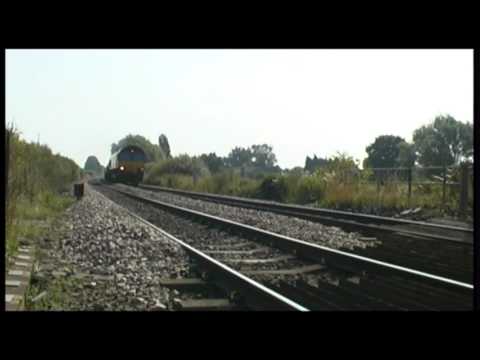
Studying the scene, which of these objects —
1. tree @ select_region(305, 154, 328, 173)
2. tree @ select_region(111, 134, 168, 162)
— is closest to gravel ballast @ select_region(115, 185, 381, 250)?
tree @ select_region(305, 154, 328, 173)

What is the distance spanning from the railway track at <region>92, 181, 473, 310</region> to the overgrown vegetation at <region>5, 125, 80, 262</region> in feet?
7.71

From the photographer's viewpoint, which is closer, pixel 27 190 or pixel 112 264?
pixel 112 264

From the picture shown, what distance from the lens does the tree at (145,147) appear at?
123ft

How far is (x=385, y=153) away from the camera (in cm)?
2162

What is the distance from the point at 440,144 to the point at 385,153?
2767mm

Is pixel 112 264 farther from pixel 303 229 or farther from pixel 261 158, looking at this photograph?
pixel 261 158

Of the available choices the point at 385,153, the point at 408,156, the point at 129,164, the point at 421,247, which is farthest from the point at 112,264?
the point at 129,164

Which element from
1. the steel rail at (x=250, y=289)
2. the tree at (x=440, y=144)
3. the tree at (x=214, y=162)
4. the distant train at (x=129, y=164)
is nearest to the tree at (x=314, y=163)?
the tree at (x=440, y=144)

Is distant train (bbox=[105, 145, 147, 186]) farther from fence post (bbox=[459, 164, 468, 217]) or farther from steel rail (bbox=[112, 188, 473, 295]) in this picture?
steel rail (bbox=[112, 188, 473, 295])

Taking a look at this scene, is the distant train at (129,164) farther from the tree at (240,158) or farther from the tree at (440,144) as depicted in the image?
the tree at (440,144)

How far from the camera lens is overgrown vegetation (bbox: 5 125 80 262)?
754cm
